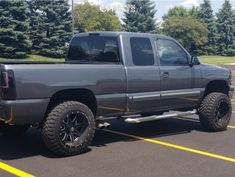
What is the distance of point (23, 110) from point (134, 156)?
5.82 ft

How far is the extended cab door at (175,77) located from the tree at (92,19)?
4450 centimetres

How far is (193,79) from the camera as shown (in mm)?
8156

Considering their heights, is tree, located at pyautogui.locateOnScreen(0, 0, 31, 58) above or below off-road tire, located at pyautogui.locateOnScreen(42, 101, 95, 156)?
above

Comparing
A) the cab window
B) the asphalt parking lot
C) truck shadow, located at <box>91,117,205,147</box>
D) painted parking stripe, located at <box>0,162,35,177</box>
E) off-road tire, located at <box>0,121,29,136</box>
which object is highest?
the cab window

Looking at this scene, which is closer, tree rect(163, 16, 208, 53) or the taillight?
the taillight

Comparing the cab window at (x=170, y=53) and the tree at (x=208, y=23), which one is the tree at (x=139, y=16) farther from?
the cab window at (x=170, y=53)

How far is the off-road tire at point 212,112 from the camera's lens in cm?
832

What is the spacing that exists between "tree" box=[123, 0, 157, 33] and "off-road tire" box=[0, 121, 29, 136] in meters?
48.5

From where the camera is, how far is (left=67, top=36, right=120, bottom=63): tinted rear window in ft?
23.6

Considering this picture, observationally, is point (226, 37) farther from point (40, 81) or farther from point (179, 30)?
point (40, 81)

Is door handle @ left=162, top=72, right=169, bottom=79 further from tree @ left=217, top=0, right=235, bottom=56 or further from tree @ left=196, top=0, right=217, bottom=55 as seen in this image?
tree @ left=217, top=0, right=235, bottom=56

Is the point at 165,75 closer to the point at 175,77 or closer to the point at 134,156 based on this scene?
the point at 175,77

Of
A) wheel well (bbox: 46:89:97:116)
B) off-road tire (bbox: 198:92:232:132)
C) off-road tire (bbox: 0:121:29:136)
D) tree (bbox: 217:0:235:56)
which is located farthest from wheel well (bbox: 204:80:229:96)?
tree (bbox: 217:0:235:56)

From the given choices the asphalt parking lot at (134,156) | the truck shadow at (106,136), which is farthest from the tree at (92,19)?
the asphalt parking lot at (134,156)
